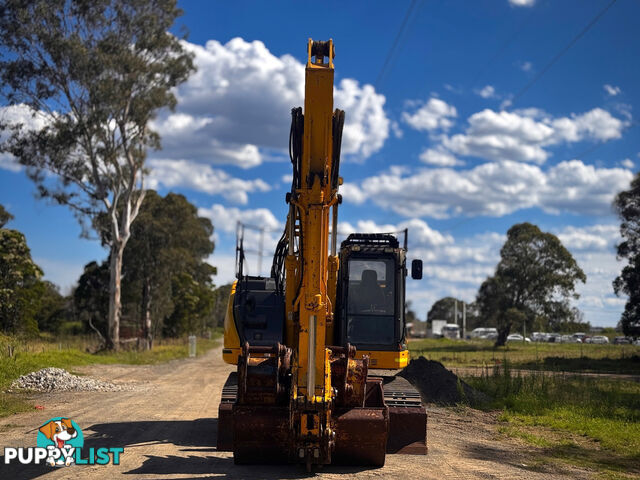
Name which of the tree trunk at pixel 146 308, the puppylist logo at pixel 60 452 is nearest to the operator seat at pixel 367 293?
the puppylist logo at pixel 60 452

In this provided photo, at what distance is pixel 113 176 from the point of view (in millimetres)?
39312

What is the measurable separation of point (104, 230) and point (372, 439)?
1512 inches

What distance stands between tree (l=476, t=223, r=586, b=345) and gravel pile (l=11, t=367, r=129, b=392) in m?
42.7

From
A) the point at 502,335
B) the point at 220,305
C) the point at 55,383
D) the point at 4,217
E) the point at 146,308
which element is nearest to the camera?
Answer: the point at 55,383

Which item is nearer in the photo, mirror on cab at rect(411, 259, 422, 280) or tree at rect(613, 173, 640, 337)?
mirror on cab at rect(411, 259, 422, 280)

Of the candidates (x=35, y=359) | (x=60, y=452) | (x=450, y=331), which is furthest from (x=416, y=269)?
(x=450, y=331)

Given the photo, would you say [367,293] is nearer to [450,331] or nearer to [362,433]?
[362,433]

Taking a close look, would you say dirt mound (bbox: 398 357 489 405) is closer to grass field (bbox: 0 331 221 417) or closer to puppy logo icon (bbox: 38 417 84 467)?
puppy logo icon (bbox: 38 417 84 467)

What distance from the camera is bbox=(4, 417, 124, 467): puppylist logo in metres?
9.95

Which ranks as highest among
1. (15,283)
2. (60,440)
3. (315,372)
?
(15,283)

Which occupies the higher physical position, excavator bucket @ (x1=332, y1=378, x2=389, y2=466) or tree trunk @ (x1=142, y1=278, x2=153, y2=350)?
tree trunk @ (x1=142, y1=278, x2=153, y2=350)

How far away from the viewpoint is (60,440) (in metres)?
11.9

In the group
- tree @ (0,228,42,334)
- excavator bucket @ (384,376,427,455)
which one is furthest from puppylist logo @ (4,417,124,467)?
tree @ (0,228,42,334)

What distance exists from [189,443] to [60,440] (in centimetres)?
236
